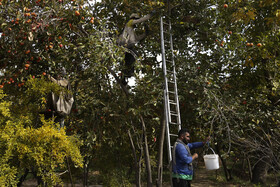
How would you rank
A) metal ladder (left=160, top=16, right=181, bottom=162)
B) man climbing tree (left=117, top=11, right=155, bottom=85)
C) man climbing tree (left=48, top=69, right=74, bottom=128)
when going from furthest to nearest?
man climbing tree (left=117, top=11, right=155, bottom=85) < man climbing tree (left=48, top=69, right=74, bottom=128) < metal ladder (left=160, top=16, right=181, bottom=162)

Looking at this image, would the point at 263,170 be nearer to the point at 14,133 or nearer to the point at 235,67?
the point at 235,67

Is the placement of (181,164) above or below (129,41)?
below

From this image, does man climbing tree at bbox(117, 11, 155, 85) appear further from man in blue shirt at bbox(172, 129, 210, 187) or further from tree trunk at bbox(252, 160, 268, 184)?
tree trunk at bbox(252, 160, 268, 184)

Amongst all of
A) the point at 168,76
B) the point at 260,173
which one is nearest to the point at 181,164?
the point at 168,76

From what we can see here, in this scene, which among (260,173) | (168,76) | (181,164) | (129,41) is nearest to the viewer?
(181,164)

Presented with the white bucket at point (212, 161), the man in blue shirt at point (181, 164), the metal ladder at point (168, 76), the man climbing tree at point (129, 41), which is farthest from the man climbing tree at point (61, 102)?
the white bucket at point (212, 161)

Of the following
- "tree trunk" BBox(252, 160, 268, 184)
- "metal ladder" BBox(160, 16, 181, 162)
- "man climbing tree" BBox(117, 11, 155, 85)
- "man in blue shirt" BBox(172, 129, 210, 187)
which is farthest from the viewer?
"tree trunk" BBox(252, 160, 268, 184)

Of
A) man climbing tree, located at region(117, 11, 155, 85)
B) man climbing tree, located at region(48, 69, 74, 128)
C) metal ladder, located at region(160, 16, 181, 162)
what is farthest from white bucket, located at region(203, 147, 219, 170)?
man climbing tree, located at region(48, 69, 74, 128)

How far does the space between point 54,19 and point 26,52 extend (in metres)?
0.98

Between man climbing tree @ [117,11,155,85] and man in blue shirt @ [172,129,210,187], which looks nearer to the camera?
man in blue shirt @ [172,129,210,187]

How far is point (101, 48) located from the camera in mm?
6527

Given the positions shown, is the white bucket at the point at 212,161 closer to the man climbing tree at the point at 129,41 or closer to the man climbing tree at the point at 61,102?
the man climbing tree at the point at 129,41

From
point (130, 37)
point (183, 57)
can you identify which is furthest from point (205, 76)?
point (130, 37)

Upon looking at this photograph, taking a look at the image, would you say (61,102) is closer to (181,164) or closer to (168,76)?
(168,76)
